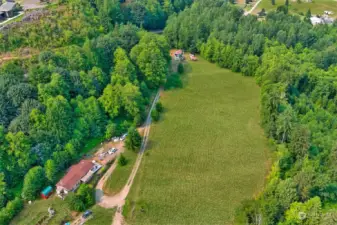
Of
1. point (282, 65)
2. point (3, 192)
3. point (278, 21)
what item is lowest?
point (3, 192)

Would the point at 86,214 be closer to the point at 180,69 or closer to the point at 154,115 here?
the point at 154,115

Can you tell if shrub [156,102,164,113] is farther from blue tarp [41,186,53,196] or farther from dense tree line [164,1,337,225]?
blue tarp [41,186,53,196]

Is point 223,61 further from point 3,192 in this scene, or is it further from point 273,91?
point 3,192

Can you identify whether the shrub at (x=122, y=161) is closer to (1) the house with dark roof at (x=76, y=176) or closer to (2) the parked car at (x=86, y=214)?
(1) the house with dark roof at (x=76, y=176)

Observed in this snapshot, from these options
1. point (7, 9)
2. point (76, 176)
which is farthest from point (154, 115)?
point (7, 9)

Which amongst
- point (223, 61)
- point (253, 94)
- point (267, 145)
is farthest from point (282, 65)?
point (267, 145)

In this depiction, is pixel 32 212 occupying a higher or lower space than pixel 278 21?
lower

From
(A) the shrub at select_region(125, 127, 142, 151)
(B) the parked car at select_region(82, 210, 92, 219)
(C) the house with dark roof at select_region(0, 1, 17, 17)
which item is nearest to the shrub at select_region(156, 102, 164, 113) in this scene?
(A) the shrub at select_region(125, 127, 142, 151)
